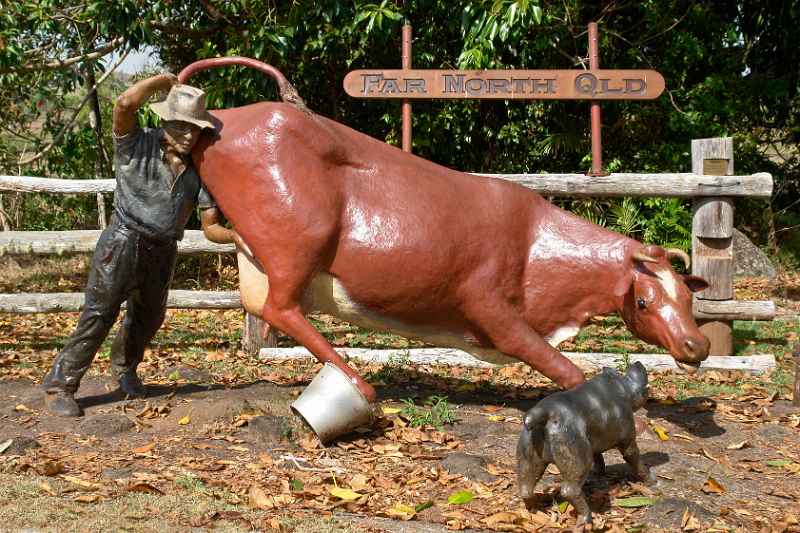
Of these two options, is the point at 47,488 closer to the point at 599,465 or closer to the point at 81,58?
the point at 599,465

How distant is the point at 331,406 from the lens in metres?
4.37

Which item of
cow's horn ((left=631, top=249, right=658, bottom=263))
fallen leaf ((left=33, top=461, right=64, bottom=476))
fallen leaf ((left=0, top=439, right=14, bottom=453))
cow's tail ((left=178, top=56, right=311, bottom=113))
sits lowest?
fallen leaf ((left=33, top=461, right=64, bottom=476))

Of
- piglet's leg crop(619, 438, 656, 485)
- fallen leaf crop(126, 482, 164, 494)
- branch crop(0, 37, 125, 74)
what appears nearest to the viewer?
fallen leaf crop(126, 482, 164, 494)


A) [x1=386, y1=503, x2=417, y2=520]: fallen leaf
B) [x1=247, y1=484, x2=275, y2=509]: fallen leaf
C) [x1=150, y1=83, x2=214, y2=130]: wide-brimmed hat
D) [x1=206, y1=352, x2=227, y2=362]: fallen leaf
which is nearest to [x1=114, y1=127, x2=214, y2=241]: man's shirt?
[x1=150, y1=83, x2=214, y2=130]: wide-brimmed hat

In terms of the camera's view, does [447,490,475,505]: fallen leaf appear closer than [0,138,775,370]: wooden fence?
Yes

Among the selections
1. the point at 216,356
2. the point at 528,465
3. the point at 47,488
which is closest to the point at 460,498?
the point at 528,465

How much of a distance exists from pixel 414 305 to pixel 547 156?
249 inches

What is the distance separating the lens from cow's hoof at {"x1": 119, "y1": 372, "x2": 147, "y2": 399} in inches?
205

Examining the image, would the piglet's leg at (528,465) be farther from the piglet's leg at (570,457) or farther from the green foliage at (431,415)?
the green foliage at (431,415)

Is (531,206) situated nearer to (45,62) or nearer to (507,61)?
(507,61)

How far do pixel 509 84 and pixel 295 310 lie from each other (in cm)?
313

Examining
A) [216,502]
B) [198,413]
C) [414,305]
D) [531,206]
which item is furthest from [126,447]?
[531,206]

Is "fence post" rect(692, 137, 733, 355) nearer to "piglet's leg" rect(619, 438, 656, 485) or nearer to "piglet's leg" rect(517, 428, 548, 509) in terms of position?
"piglet's leg" rect(619, 438, 656, 485)

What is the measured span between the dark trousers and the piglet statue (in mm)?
2474
